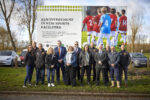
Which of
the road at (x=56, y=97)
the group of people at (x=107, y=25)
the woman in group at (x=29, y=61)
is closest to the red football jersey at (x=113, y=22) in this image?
the group of people at (x=107, y=25)

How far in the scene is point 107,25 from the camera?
34.8 feet

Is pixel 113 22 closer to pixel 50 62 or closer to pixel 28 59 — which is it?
pixel 50 62

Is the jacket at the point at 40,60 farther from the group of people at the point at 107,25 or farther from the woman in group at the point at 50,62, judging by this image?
the group of people at the point at 107,25

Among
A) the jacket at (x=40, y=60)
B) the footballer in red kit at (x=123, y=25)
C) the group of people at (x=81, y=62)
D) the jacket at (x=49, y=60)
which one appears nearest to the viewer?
the group of people at (x=81, y=62)

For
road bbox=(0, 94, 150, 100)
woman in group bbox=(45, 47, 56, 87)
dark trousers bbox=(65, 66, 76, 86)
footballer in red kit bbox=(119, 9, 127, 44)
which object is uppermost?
footballer in red kit bbox=(119, 9, 127, 44)

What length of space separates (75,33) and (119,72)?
368cm

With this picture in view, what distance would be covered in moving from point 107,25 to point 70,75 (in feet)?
13.3

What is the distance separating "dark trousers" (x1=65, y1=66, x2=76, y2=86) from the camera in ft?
28.8

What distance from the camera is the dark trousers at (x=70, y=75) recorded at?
8.79m

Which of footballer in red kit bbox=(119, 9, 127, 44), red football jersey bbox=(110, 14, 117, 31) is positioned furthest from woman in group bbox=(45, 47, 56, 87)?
footballer in red kit bbox=(119, 9, 127, 44)

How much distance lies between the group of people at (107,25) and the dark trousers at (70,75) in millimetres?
2563

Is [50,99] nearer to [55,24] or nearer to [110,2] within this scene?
[55,24]

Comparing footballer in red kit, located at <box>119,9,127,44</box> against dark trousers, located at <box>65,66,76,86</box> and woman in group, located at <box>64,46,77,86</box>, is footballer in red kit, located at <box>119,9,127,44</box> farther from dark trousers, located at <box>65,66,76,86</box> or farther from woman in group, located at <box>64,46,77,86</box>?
dark trousers, located at <box>65,66,76,86</box>

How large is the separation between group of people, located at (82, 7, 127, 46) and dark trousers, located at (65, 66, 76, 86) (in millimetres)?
2563
